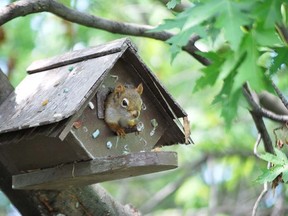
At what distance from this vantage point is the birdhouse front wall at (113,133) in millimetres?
3506

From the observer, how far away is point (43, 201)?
383cm

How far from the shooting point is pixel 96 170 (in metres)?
3.36

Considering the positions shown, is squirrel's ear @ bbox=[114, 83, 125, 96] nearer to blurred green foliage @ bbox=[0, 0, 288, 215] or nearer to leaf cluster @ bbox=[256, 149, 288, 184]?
leaf cluster @ bbox=[256, 149, 288, 184]

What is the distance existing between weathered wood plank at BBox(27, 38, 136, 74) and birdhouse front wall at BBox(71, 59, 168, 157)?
0.33ft

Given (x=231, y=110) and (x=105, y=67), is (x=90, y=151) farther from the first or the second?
(x=231, y=110)

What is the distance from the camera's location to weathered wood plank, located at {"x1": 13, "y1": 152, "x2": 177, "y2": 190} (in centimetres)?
334

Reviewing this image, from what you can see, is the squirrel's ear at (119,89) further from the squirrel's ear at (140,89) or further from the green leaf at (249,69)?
the green leaf at (249,69)

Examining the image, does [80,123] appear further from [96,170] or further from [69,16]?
[69,16]

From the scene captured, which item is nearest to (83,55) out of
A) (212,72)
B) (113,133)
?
(113,133)

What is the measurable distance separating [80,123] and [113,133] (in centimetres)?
22

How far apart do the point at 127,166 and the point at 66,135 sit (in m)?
0.28

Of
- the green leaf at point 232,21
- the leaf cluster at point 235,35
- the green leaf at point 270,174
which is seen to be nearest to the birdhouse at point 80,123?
the green leaf at point 270,174

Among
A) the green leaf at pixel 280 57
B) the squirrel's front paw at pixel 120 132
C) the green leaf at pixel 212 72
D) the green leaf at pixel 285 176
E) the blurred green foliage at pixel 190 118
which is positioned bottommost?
the blurred green foliage at pixel 190 118

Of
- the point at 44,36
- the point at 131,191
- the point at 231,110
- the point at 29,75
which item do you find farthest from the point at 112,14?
the point at 231,110
